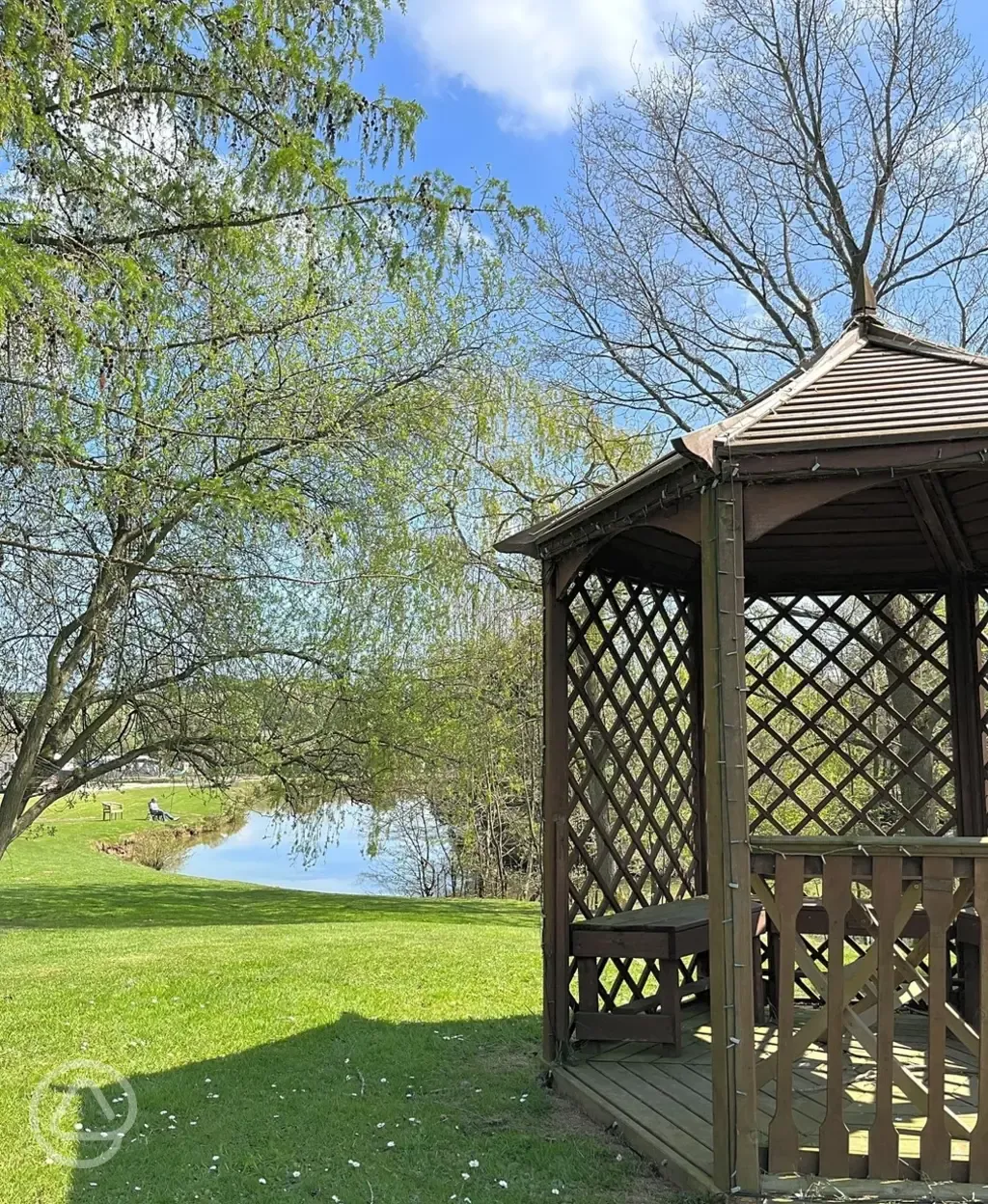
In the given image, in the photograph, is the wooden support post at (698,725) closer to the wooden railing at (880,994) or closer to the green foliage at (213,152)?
the wooden railing at (880,994)

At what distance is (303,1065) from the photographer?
4.20m

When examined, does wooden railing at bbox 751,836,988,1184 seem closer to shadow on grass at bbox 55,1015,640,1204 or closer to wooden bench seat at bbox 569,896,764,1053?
shadow on grass at bbox 55,1015,640,1204

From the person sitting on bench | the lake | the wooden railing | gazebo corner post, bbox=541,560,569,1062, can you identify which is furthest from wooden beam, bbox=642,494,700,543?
the person sitting on bench

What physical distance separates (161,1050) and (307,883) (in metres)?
13.1

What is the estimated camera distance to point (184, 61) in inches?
145

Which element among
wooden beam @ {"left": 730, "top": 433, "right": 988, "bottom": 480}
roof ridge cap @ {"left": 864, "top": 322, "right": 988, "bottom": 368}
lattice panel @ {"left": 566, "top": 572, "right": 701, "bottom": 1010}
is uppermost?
roof ridge cap @ {"left": 864, "top": 322, "right": 988, "bottom": 368}

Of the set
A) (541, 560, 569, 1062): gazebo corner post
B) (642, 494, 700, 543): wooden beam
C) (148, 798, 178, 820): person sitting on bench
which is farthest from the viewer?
(148, 798, 178, 820): person sitting on bench

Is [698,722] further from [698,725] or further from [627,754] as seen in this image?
[627,754]

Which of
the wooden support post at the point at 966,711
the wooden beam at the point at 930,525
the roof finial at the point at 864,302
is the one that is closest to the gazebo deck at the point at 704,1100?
the wooden support post at the point at 966,711

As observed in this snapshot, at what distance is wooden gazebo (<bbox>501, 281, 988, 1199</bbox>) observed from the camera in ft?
9.09

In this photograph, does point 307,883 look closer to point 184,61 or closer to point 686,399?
point 686,399

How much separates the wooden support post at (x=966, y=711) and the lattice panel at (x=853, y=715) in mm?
66

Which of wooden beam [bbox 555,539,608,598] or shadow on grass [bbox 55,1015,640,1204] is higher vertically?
wooden beam [bbox 555,539,608,598]

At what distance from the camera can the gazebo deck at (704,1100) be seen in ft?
9.28
